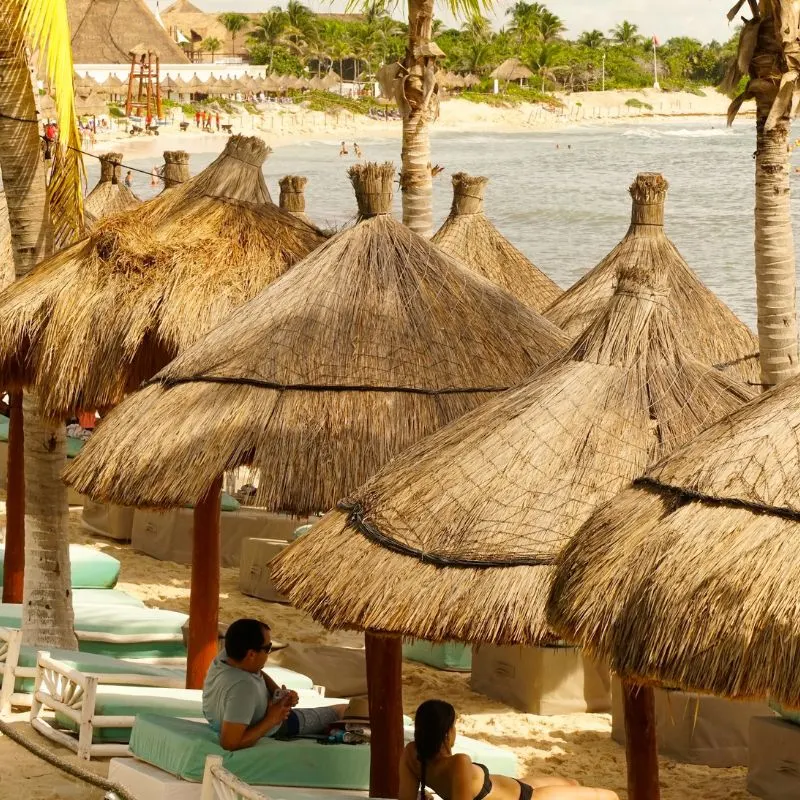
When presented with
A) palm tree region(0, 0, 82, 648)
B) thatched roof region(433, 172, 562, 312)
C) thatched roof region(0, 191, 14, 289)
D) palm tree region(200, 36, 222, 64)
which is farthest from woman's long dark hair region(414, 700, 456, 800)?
palm tree region(200, 36, 222, 64)

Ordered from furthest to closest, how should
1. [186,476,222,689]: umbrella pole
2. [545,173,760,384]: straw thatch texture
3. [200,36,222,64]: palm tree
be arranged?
[200,36,222,64]: palm tree → [545,173,760,384]: straw thatch texture → [186,476,222,689]: umbrella pole

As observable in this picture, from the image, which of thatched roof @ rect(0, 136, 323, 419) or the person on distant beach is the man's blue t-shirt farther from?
thatched roof @ rect(0, 136, 323, 419)

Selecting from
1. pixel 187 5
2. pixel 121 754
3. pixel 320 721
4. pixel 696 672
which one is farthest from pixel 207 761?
pixel 187 5

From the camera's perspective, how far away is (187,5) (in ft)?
348

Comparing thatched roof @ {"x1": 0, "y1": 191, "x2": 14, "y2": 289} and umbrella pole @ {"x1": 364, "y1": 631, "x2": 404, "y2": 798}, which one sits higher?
thatched roof @ {"x1": 0, "y1": 191, "x2": 14, "y2": 289}

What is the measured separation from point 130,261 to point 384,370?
1.77 meters

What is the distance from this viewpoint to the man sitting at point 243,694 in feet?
16.4

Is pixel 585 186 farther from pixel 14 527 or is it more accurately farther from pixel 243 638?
pixel 243 638

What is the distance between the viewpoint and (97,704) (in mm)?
5902

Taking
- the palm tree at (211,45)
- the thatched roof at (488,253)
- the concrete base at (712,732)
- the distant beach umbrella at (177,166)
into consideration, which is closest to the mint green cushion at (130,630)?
the concrete base at (712,732)

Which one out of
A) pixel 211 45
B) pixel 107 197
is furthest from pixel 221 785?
pixel 211 45

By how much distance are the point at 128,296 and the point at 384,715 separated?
2.63 metres

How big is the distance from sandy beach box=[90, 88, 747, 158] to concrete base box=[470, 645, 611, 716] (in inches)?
2067

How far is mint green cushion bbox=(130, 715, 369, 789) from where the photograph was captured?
4.98 m
